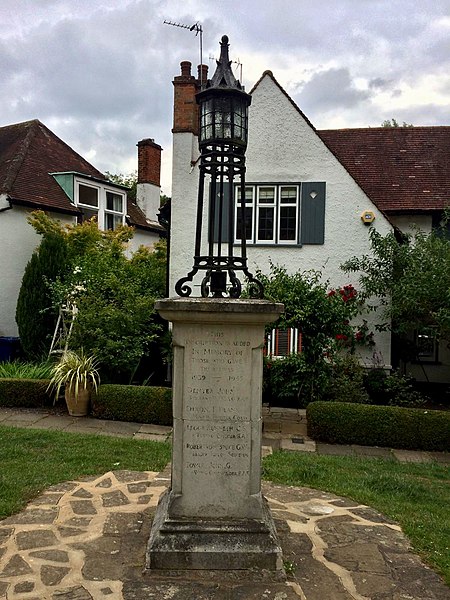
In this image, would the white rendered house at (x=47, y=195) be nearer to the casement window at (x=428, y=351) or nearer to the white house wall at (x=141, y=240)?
the white house wall at (x=141, y=240)

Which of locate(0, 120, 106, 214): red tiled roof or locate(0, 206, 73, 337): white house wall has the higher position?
locate(0, 120, 106, 214): red tiled roof

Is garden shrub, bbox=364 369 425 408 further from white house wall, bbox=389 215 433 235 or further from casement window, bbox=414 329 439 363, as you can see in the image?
white house wall, bbox=389 215 433 235

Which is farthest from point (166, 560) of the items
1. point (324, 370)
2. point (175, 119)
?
point (175, 119)

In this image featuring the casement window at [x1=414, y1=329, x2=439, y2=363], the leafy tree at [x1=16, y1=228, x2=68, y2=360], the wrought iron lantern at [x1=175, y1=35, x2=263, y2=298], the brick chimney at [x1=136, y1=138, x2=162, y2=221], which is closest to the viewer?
the wrought iron lantern at [x1=175, y1=35, x2=263, y2=298]

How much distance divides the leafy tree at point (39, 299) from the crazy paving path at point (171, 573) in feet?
27.8

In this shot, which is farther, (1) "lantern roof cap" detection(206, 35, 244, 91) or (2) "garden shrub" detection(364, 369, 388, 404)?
(2) "garden shrub" detection(364, 369, 388, 404)

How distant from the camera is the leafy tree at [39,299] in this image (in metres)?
13.7

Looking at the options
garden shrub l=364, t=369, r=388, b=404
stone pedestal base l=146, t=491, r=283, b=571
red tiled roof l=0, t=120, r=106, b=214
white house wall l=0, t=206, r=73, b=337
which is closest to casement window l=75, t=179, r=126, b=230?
red tiled roof l=0, t=120, r=106, b=214

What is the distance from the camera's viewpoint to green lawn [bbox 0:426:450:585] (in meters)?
5.39

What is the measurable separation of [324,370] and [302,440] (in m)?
1.91

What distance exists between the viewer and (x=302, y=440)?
30.2 ft

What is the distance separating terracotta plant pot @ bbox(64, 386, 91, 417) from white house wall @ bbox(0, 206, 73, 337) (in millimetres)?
6093

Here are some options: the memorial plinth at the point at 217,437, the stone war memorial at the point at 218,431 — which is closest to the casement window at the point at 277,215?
the stone war memorial at the point at 218,431

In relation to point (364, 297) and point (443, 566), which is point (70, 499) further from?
point (364, 297)
